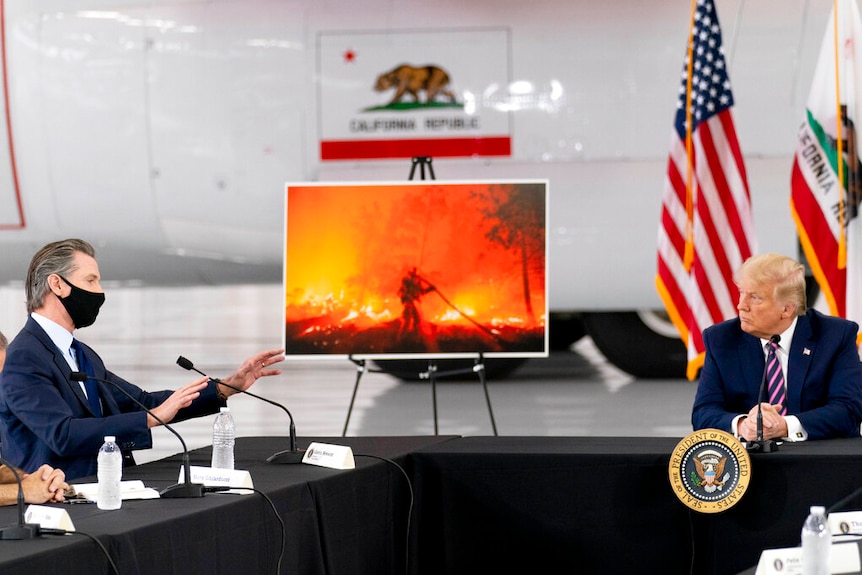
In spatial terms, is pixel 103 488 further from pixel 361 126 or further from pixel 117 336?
pixel 117 336

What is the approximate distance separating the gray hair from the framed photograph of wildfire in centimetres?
240

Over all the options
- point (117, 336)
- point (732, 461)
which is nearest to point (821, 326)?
point (732, 461)

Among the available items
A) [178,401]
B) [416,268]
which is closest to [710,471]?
[178,401]

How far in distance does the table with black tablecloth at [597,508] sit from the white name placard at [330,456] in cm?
40

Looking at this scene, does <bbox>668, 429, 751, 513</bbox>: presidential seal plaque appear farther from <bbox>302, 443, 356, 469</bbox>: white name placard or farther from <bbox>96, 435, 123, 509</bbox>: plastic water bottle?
<bbox>96, 435, 123, 509</bbox>: plastic water bottle

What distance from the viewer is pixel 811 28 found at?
9.77 meters

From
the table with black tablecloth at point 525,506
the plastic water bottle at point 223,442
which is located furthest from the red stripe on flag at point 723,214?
the plastic water bottle at point 223,442

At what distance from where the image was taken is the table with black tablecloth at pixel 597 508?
4.09 m

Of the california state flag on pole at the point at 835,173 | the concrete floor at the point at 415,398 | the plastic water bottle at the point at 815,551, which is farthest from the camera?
the concrete floor at the point at 415,398

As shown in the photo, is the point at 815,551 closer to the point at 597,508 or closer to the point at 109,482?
the point at 597,508

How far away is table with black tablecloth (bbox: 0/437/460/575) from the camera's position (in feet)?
9.69

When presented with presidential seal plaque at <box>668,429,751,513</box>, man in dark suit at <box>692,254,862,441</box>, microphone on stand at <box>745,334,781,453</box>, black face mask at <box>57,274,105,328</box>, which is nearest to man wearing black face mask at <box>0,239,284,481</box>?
black face mask at <box>57,274,105,328</box>

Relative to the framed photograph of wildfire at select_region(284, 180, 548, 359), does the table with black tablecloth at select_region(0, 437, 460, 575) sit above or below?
below

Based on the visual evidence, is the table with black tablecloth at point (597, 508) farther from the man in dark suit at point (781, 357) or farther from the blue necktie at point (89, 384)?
the blue necktie at point (89, 384)
